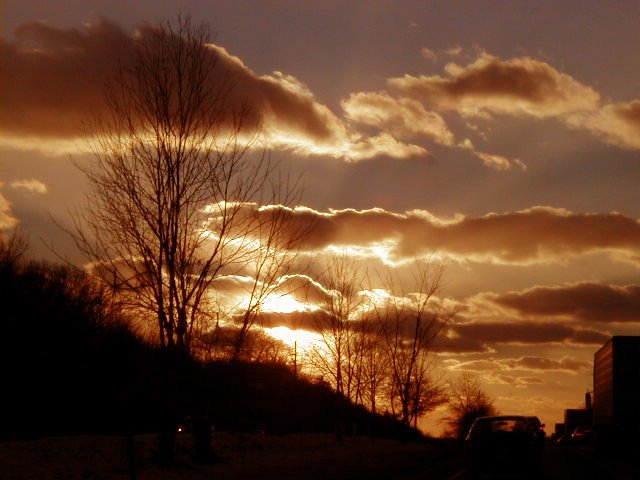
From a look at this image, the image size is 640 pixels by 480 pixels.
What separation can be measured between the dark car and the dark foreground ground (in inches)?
50.3

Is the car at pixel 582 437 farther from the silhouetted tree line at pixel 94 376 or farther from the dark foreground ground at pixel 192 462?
the dark foreground ground at pixel 192 462

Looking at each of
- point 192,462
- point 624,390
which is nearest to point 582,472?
point 624,390

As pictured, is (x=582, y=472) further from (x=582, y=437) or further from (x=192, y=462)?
(x=582, y=437)

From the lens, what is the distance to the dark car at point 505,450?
74.0 feet

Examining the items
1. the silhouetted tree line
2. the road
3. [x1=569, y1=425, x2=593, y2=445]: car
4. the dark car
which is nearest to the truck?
the road

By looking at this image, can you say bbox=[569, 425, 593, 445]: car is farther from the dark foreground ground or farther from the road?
the dark foreground ground

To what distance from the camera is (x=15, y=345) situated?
3900cm

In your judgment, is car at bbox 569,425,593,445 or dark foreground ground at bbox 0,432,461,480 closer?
dark foreground ground at bbox 0,432,461,480

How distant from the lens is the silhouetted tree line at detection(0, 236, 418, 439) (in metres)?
24.0

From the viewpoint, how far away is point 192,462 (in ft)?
83.0

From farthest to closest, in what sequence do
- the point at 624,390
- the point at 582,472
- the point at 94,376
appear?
1. the point at 94,376
2. the point at 624,390
3. the point at 582,472

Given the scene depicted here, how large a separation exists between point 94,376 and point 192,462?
1450 centimetres

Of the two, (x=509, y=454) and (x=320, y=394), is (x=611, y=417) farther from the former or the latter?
(x=320, y=394)

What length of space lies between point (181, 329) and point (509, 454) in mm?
9633
